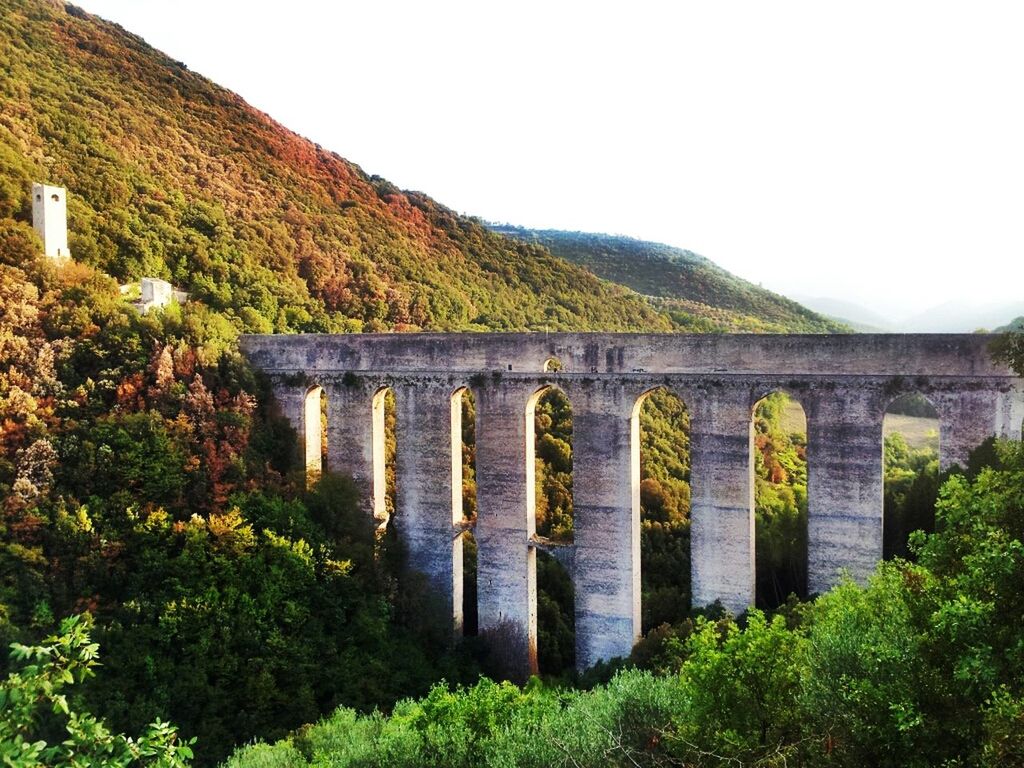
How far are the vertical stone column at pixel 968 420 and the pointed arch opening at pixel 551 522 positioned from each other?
8.01 m

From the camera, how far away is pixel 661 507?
23.0 metres

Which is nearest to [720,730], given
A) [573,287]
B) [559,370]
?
[559,370]

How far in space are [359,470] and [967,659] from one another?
1603 centimetres

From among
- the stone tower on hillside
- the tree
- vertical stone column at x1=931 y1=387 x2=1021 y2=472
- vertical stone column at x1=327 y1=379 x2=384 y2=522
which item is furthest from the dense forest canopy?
vertical stone column at x1=931 y1=387 x2=1021 y2=472

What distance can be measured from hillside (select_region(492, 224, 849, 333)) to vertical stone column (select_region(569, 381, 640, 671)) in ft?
57.4

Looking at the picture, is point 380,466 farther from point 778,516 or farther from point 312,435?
point 778,516

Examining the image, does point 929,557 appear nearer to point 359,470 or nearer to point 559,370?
point 559,370

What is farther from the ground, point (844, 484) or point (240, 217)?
point (240, 217)

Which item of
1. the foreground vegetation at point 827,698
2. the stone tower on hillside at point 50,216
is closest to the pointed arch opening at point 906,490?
the foreground vegetation at point 827,698

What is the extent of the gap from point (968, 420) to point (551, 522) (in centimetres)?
1105

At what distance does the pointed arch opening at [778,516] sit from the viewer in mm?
18734

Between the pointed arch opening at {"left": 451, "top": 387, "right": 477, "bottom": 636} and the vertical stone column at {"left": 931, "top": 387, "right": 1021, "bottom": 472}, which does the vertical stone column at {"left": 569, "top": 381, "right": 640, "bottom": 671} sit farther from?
the vertical stone column at {"left": 931, "top": 387, "right": 1021, "bottom": 472}

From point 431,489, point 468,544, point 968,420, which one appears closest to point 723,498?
point 968,420

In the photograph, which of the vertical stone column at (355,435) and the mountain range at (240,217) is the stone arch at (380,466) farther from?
the mountain range at (240,217)
